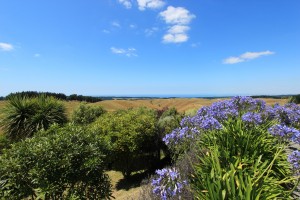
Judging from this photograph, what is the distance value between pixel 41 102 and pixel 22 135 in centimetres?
205

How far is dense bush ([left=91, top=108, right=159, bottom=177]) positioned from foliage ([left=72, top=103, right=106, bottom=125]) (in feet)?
28.9

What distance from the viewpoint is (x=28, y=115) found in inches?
570

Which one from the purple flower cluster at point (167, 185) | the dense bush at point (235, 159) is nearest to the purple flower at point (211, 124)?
the dense bush at point (235, 159)

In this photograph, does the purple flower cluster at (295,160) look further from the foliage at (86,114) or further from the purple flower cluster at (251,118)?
the foliage at (86,114)

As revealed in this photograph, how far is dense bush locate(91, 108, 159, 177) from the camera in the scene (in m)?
14.7

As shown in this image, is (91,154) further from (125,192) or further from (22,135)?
(22,135)

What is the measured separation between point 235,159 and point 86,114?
69.8ft

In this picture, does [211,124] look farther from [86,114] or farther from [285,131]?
[86,114]

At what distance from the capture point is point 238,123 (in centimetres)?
663

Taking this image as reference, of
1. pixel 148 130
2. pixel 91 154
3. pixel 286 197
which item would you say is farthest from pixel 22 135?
pixel 286 197

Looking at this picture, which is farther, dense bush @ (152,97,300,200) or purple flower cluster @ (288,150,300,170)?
purple flower cluster @ (288,150,300,170)

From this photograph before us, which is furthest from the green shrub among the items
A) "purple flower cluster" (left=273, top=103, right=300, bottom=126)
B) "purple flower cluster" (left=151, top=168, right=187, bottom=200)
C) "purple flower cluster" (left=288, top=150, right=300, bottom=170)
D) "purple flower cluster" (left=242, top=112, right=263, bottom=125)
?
"purple flower cluster" (left=273, top=103, right=300, bottom=126)

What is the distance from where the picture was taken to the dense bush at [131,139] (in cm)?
1466

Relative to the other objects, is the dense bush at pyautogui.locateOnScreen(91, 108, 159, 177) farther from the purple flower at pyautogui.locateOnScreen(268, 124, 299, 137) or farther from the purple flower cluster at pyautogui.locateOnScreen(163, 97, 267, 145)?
the purple flower at pyautogui.locateOnScreen(268, 124, 299, 137)
